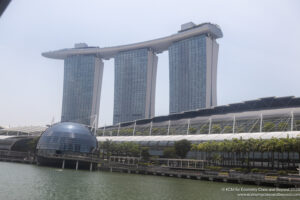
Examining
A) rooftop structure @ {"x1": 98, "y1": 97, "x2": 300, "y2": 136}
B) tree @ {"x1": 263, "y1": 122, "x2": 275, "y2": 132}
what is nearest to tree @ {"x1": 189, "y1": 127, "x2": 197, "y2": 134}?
rooftop structure @ {"x1": 98, "y1": 97, "x2": 300, "y2": 136}

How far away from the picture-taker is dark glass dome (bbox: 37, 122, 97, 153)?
121 metres

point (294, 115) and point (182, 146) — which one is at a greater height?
point (294, 115)

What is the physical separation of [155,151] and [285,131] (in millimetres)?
52436

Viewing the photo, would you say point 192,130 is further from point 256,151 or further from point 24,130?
point 24,130

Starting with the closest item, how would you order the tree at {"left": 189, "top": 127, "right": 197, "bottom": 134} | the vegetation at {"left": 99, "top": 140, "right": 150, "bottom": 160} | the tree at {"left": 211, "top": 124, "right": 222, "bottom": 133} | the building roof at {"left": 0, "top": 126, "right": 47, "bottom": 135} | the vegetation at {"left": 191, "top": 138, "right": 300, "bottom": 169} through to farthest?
the vegetation at {"left": 191, "top": 138, "right": 300, "bottom": 169} < the vegetation at {"left": 99, "top": 140, "right": 150, "bottom": 160} < the tree at {"left": 211, "top": 124, "right": 222, "bottom": 133} < the tree at {"left": 189, "top": 127, "right": 197, "bottom": 134} < the building roof at {"left": 0, "top": 126, "right": 47, "bottom": 135}

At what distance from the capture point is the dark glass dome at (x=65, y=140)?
12081cm

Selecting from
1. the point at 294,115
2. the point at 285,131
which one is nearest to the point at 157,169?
the point at 285,131

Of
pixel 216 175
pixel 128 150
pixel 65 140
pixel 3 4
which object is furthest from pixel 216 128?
pixel 3 4

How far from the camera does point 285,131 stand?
101438mm

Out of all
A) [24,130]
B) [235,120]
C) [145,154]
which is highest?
[235,120]

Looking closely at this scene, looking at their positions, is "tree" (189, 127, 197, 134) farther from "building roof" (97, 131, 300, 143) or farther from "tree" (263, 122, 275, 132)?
"tree" (263, 122, 275, 132)

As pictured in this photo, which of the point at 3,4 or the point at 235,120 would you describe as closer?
the point at 3,4

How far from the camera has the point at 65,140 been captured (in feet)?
400

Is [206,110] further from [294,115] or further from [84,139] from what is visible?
[84,139]
